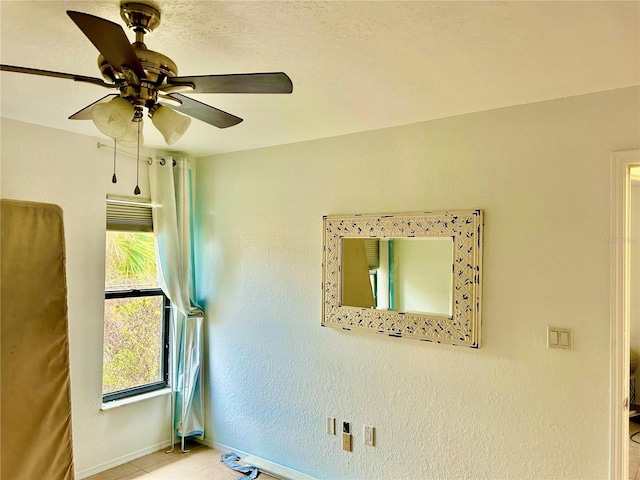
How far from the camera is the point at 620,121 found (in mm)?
2125

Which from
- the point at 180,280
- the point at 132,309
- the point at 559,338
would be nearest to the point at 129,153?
the point at 180,280

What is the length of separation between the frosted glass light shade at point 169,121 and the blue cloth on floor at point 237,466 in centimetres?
260

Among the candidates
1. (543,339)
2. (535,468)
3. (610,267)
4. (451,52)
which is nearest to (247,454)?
(535,468)

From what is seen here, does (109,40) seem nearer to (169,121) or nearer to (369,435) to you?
(169,121)

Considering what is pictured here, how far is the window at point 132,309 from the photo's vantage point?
Result: 11.3ft

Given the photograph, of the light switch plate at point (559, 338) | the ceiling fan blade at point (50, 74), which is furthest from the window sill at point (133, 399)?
the light switch plate at point (559, 338)

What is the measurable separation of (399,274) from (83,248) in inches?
88.7

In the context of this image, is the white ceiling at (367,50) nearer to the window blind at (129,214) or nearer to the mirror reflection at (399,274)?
the mirror reflection at (399,274)

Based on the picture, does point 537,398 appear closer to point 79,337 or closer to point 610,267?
point 610,267

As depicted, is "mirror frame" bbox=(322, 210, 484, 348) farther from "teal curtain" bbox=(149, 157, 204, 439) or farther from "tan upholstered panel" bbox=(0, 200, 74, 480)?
"tan upholstered panel" bbox=(0, 200, 74, 480)

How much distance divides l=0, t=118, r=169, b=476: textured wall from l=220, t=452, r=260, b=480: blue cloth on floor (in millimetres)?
743

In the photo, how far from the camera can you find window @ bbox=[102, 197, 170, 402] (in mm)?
3455

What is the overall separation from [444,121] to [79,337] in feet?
9.46

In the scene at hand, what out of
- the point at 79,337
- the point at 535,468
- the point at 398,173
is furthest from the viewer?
the point at 79,337
